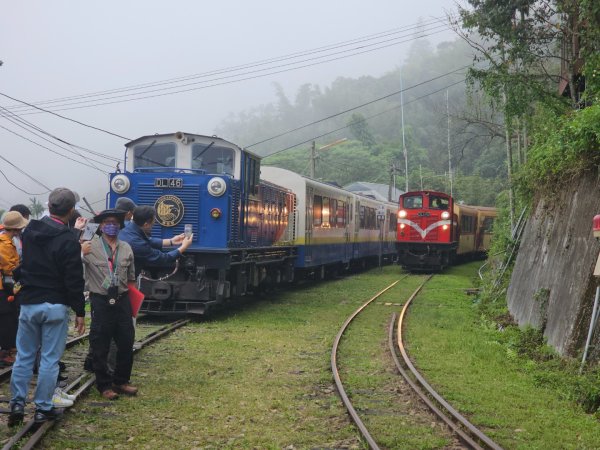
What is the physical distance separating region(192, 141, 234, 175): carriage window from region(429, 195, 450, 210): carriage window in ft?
52.7

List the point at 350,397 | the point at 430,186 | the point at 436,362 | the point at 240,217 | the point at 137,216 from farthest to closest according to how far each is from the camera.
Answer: the point at 430,186 → the point at 240,217 → the point at 436,362 → the point at 137,216 → the point at 350,397

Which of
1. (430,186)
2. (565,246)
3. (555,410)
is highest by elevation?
(430,186)

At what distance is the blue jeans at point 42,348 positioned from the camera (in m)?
5.68

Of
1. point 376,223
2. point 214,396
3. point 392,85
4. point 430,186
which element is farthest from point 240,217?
point 392,85

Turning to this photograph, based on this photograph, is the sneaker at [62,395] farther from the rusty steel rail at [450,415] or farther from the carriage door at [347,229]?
the carriage door at [347,229]

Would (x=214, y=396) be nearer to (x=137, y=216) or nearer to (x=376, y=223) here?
(x=137, y=216)

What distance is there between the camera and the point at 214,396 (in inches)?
278

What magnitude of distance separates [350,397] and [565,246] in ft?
16.7

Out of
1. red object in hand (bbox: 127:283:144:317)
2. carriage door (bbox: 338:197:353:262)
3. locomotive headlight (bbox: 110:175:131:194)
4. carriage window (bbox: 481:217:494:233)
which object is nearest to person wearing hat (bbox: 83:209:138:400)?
red object in hand (bbox: 127:283:144:317)

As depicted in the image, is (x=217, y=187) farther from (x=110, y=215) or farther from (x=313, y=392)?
(x=313, y=392)

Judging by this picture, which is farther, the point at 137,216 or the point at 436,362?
the point at 436,362

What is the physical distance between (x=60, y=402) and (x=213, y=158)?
7.82 m

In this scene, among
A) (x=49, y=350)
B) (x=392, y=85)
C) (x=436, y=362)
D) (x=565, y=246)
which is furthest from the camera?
(x=392, y=85)

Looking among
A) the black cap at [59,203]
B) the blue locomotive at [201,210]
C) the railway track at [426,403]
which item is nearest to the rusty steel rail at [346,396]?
the railway track at [426,403]
